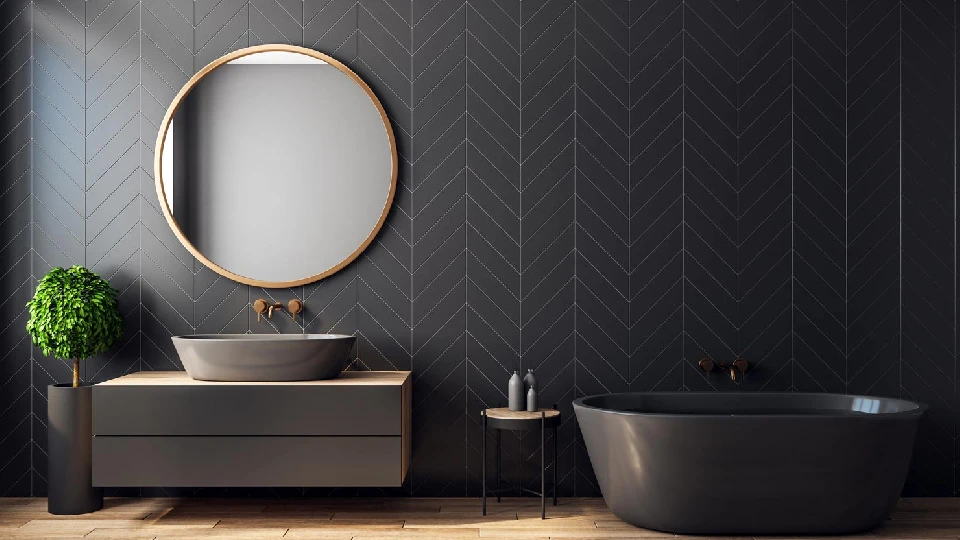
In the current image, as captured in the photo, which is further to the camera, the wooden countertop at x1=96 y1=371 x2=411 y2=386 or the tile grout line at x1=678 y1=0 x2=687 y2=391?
the tile grout line at x1=678 y1=0 x2=687 y2=391

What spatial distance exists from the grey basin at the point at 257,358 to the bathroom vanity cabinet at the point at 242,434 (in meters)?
0.07

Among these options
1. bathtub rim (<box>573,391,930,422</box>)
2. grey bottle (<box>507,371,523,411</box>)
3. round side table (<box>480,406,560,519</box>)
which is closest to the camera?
bathtub rim (<box>573,391,930,422</box>)

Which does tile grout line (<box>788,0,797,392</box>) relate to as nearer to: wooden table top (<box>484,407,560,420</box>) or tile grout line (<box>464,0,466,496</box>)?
wooden table top (<box>484,407,560,420</box>)

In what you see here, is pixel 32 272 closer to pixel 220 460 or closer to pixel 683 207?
pixel 220 460

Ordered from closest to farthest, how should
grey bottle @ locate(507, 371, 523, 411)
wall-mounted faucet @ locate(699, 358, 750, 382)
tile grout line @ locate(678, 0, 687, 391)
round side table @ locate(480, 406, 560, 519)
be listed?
round side table @ locate(480, 406, 560, 519), grey bottle @ locate(507, 371, 523, 411), wall-mounted faucet @ locate(699, 358, 750, 382), tile grout line @ locate(678, 0, 687, 391)

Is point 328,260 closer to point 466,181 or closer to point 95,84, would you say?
point 466,181

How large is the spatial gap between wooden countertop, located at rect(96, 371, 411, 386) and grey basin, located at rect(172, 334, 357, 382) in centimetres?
4

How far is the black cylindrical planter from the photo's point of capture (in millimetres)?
3334

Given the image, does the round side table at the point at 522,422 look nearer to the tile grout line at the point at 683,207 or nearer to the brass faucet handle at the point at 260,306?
the tile grout line at the point at 683,207

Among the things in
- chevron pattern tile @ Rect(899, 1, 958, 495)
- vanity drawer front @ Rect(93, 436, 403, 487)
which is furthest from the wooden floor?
chevron pattern tile @ Rect(899, 1, 958, 495)

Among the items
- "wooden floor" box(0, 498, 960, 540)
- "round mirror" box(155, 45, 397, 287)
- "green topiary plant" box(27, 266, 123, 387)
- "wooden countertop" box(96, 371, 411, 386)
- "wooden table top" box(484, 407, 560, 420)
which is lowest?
"wooden floor" box(0, 498, 960, 540)

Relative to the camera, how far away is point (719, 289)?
3740 millimetres

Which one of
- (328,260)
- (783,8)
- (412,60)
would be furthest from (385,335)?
(783,8)

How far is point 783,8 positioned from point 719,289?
1.33m
